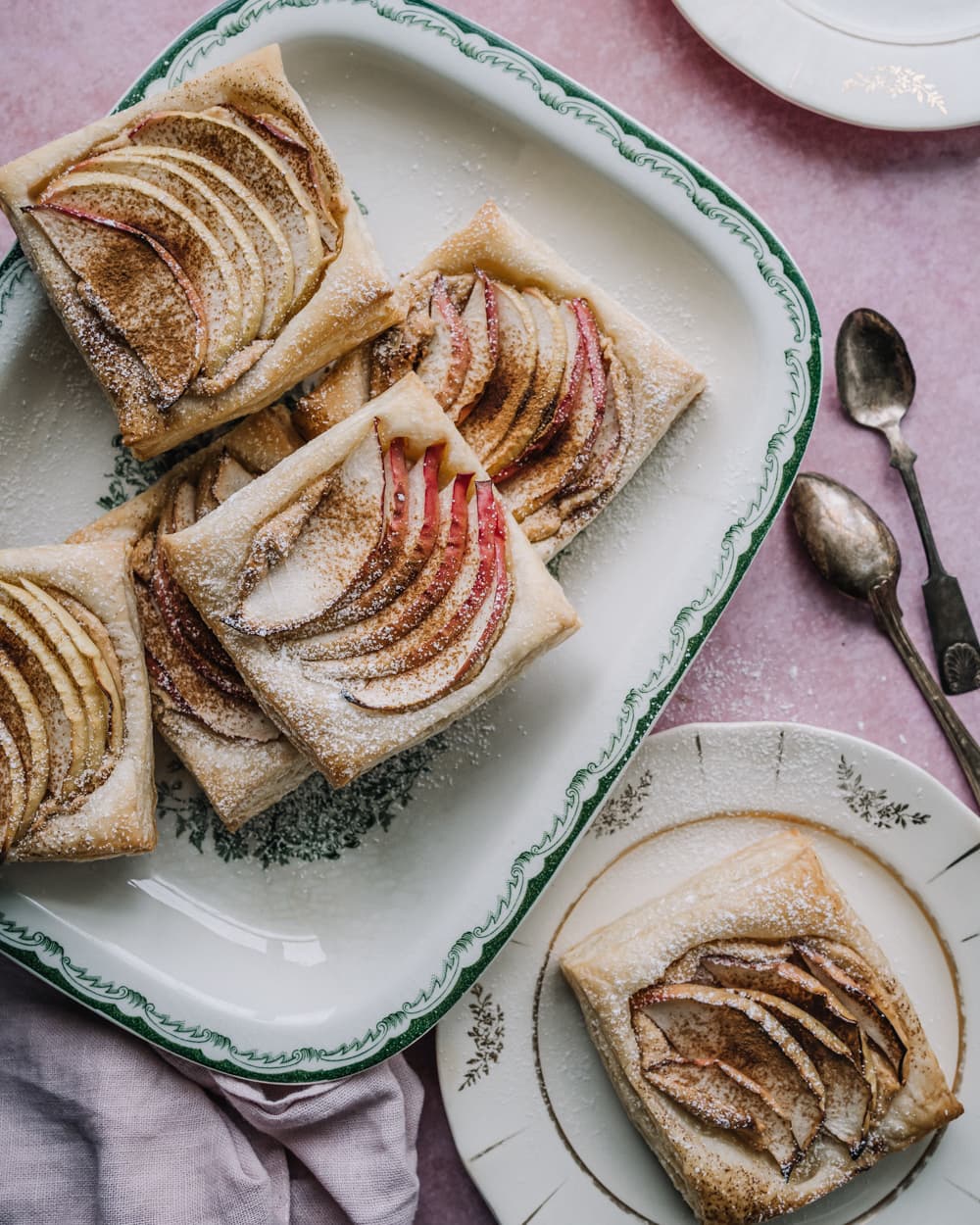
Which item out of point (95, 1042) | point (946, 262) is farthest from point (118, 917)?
point (946, 262)

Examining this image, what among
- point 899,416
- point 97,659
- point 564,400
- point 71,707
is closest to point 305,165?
point 564,400

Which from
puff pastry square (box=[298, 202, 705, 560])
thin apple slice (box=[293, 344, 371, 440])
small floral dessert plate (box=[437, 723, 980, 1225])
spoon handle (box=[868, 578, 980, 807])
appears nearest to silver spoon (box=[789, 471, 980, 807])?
spoon handle (box=[868, 578, 980, 807])

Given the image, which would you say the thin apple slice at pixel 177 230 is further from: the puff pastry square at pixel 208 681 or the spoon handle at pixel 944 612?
the spoon handle at pixel 944 612

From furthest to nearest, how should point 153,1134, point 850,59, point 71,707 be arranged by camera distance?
point 850,59 < point 153,1134 < point 71,707

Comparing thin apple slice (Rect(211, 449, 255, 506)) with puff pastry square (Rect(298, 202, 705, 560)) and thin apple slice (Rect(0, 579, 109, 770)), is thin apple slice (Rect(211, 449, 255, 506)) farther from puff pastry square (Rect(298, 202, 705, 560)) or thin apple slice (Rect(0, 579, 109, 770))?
thin apple slice (Rect(0, 579, 109, 770))

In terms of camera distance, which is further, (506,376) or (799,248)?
(799,248)

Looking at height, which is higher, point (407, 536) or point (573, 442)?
point (573, 442)

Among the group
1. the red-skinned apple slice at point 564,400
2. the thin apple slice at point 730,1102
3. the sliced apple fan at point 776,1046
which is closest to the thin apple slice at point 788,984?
the sliced apple fan at point 776,1046

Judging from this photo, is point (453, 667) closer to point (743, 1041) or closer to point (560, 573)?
point (560, 573)
